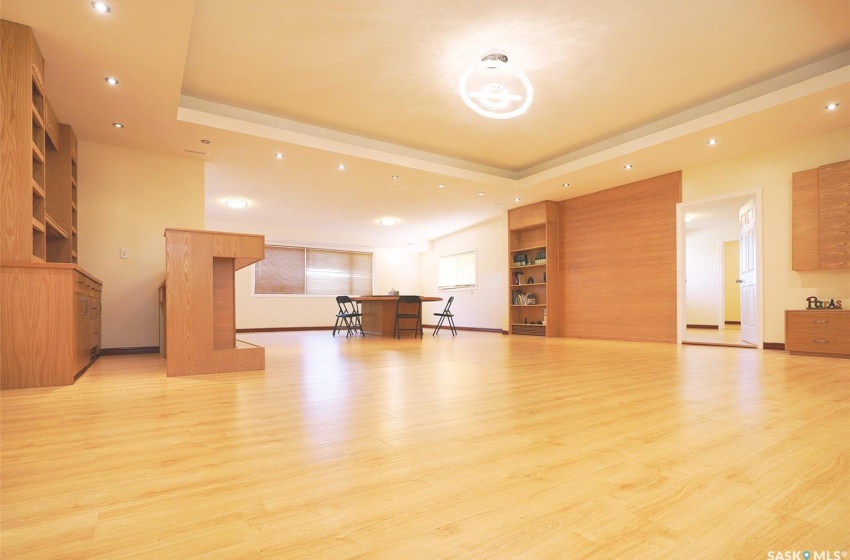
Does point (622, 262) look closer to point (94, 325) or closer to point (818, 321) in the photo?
point (818, 321)

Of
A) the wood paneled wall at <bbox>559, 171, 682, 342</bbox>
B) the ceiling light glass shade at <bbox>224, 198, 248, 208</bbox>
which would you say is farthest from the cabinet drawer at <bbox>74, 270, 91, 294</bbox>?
the wood paneled wall at <bbox>559, 171, 682, 342</bbox>

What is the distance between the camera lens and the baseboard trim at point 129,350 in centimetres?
526

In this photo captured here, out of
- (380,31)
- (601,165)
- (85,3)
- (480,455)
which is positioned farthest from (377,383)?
(601,165)

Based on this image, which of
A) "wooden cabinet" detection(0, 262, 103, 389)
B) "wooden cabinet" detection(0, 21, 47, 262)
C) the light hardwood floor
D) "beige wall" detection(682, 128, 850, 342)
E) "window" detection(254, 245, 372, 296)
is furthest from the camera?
"window" detection(254, 245, 372, 296)

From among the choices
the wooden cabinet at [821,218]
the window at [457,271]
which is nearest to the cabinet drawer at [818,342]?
the wooden cabinet at [821,218]

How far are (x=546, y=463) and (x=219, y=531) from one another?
105 cm

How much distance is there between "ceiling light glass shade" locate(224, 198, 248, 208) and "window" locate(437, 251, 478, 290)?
18.9ft

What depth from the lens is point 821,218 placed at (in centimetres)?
510

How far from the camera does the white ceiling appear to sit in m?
3.53

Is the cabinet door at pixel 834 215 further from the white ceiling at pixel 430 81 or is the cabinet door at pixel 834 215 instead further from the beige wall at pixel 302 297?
the beige wall at pixel 302 297

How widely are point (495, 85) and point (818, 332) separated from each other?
4622mm

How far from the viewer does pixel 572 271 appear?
851 centimetres

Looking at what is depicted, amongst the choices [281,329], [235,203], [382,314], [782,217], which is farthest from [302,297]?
[782,217]

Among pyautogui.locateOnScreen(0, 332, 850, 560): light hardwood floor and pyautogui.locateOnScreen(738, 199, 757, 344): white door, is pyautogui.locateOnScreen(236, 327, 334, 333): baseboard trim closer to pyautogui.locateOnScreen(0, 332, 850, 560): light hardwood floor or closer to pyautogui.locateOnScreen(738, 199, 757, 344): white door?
pyautogui.locateOnScreen(0, 332, 850, 560): light hardwood floor
